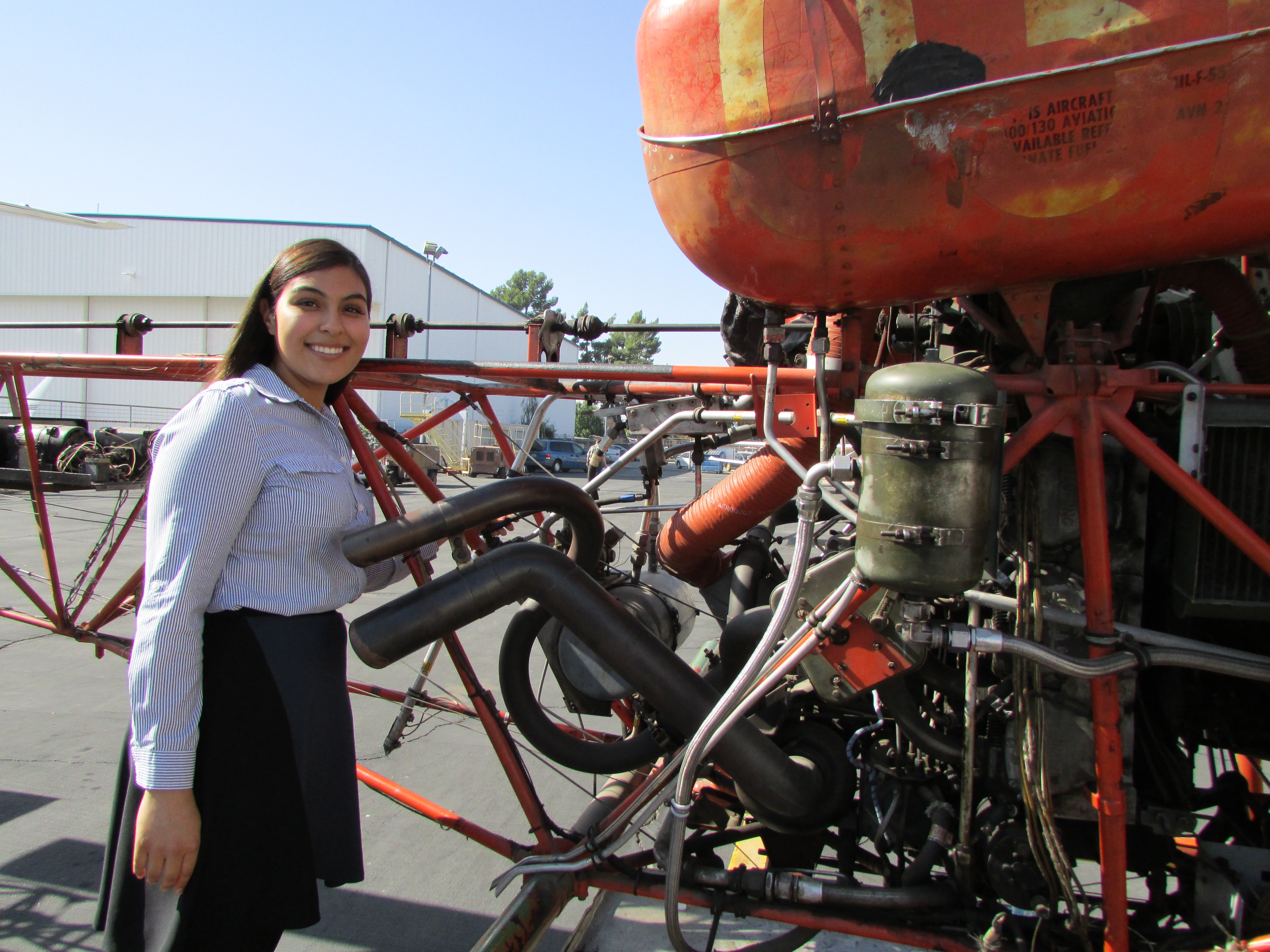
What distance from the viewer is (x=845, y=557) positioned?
1.90m

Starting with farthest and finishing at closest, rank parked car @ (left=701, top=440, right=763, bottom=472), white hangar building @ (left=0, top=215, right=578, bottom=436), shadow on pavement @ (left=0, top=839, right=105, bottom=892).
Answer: white hangar building @ (left=0, top=215, right=578, bottom=436)
parked car @ (left=701, top=440, right=763, bottom=472)
shadow on pavement @ (left=0, top=839, right=105, bottom=892)

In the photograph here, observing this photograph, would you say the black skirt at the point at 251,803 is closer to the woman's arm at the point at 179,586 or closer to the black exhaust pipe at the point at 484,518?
the woman's arm at the point at 179,586

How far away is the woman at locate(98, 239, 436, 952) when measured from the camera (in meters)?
1.36

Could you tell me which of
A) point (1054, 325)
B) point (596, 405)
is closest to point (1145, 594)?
point (1054, 325)

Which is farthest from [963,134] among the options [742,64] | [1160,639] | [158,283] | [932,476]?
[158,283]

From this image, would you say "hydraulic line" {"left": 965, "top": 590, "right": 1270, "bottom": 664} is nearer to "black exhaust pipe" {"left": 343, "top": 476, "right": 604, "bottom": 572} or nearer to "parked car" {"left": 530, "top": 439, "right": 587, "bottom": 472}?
"black exhaust pipe" {"left": 343, "top": 476, "right": 604, "bottom": 572}

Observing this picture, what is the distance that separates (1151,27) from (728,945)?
296 centimetres

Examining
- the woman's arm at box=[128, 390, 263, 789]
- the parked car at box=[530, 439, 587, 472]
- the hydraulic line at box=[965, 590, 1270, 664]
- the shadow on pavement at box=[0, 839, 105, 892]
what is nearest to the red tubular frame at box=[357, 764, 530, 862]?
the woman's arm at box=[128, 390, 263, 789]

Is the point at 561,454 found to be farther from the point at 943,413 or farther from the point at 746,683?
the point at 943,413

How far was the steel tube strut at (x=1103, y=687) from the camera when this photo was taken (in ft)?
5.53

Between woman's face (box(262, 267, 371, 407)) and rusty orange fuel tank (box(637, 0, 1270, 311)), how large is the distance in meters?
0.82

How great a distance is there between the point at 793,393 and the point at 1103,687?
38.8 inches

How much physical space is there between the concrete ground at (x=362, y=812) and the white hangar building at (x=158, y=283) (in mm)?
20938

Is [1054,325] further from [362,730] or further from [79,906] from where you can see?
[362,730]
